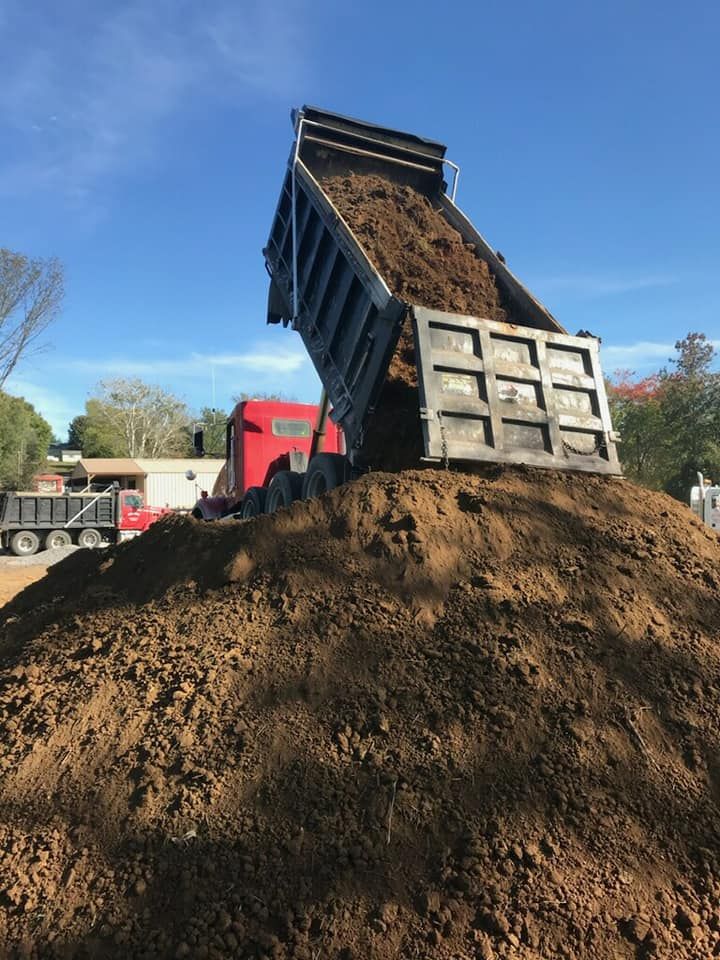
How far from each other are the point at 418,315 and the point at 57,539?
21.8 metres

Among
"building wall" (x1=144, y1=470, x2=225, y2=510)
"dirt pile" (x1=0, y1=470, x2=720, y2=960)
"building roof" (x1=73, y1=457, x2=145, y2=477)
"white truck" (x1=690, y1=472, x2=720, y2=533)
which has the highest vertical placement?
"building roof" (x1=73, y1=457, x2=145, y2=477)

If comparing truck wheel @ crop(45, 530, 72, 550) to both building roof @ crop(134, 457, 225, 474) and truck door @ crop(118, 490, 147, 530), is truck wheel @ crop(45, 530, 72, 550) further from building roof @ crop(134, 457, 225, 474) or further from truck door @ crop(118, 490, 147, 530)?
building roof @ crop(134, 457, 225, 474)

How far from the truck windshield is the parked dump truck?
14026 mm

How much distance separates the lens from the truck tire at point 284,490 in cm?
727

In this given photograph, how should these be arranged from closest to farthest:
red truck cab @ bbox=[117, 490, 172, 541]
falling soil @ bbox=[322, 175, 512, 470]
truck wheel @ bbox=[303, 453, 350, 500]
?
falling soil @ bbox=[322, 175, 512, 470] → truck wheel @ bbox=[303, 453, 350, 500] → red truck cab @ bbox=[117, 490, 172, 541]

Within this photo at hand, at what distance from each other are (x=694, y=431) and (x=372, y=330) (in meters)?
32.8

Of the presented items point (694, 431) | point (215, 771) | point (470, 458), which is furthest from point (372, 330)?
point (694, 431)

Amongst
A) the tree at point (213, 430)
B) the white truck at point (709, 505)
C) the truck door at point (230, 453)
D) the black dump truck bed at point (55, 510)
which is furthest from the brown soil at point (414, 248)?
the tree at point (213, 430)

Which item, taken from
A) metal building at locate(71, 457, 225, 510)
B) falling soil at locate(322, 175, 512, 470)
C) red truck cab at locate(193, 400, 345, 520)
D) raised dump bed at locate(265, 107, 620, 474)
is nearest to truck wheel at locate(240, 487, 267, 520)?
red truck cab at locate(193, 400, 345, 520)

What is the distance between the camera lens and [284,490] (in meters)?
7.43

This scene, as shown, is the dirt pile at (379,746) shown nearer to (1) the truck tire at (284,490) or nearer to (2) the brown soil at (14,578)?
(1) the truck tire at (284,490)

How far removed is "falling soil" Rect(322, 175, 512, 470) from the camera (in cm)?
595

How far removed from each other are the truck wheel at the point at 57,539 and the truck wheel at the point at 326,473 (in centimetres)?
1947

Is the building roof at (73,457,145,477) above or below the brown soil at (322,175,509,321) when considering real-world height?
above
